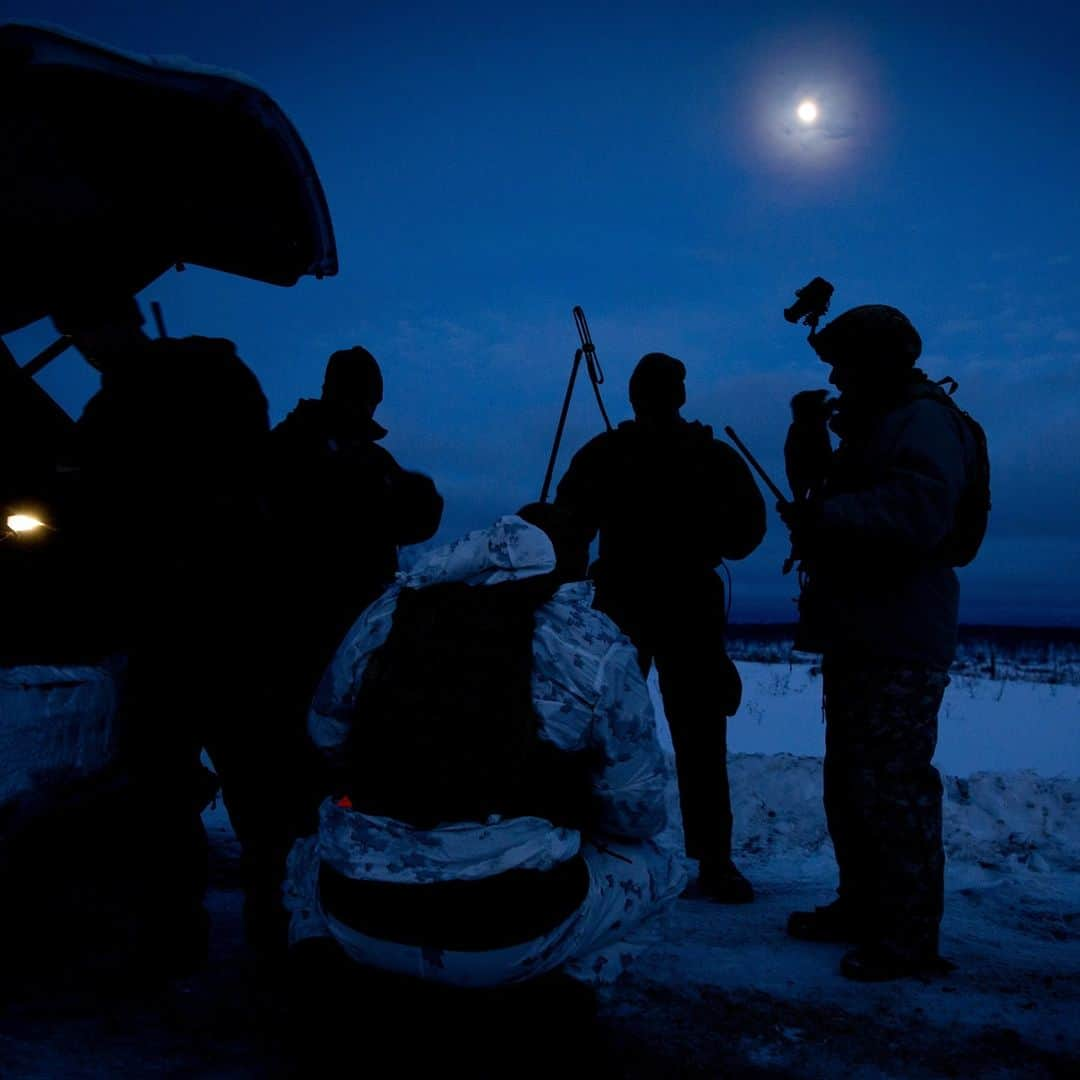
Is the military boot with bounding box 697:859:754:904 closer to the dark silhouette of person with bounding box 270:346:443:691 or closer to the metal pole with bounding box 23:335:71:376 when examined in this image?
the dark silhouette of person with bounding box 270:346:443:691

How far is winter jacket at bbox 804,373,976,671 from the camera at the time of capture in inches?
108

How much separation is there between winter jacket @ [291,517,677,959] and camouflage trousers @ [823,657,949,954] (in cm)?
98

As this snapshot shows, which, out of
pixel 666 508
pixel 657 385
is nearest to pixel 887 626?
pixel 666 508

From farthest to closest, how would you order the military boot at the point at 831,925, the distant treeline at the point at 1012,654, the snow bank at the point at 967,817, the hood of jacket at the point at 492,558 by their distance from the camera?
the distant treeline at the point at 1012,654, the snow bank at the point at 967,817, the military boot at the point at 831,925, the hood of jacket at the point at 492,558

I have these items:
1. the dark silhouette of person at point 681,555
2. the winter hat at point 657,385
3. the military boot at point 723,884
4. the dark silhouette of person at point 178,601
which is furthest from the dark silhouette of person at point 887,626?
the dark silhouette of person at point 178,601

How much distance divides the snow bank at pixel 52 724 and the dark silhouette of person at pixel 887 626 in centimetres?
239

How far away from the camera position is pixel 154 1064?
209 cm

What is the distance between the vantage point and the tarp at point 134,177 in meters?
2.47

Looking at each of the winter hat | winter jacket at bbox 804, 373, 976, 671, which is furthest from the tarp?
winter jacket at bbox 804, 373, 976, 671

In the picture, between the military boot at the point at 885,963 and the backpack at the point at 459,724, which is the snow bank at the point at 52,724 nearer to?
the backpack at the point at 459,724

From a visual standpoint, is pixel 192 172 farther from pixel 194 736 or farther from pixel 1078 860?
pixel 1078 860

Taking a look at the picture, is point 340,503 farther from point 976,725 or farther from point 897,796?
point 976,725

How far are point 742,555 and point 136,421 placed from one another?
8.72 ft

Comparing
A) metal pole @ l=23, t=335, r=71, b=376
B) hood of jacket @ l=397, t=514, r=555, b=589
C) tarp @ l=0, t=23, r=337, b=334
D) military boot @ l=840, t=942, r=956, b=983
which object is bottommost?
military boot @ l=840, t=942, r=956, b=983
